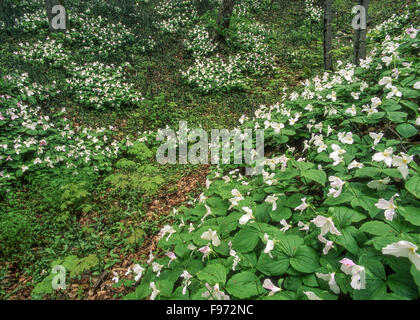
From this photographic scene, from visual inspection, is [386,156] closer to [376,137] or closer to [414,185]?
[414,185]

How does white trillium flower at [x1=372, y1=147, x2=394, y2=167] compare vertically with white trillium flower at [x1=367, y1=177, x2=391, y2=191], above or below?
above

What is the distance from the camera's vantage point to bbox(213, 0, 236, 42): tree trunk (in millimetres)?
10445

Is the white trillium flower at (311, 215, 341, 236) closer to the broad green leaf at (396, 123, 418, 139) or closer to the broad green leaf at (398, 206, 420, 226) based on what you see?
the broad green leaf at (398, 206, 420, 226)

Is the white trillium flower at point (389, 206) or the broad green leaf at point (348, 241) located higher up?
Answer: the white trillium flower at point (389, 206)

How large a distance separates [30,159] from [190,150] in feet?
11.3

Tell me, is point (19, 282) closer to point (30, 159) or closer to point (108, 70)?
point (30, 159)

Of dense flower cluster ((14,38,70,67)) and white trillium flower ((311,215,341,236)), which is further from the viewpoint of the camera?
dense flower cluster ((14,38,70,67))

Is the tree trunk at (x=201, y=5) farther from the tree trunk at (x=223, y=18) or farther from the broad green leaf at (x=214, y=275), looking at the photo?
the broad green leaf at (x=214, y=275)

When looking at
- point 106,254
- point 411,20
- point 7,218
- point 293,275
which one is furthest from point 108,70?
point 411,20

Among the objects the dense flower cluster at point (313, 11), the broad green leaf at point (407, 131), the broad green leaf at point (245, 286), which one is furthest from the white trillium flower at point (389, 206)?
the dense flower cluster at point (313, 11)

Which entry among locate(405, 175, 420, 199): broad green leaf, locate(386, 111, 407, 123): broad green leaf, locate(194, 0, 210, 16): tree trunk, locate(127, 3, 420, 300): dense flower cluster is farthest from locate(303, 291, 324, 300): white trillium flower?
locate(194, 0, 210, 16): tree trunk

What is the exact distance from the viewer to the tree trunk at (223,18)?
1045 centimetres

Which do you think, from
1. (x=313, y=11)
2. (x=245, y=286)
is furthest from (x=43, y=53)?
(x=313, y=11)

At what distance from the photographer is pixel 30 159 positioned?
4680mm
